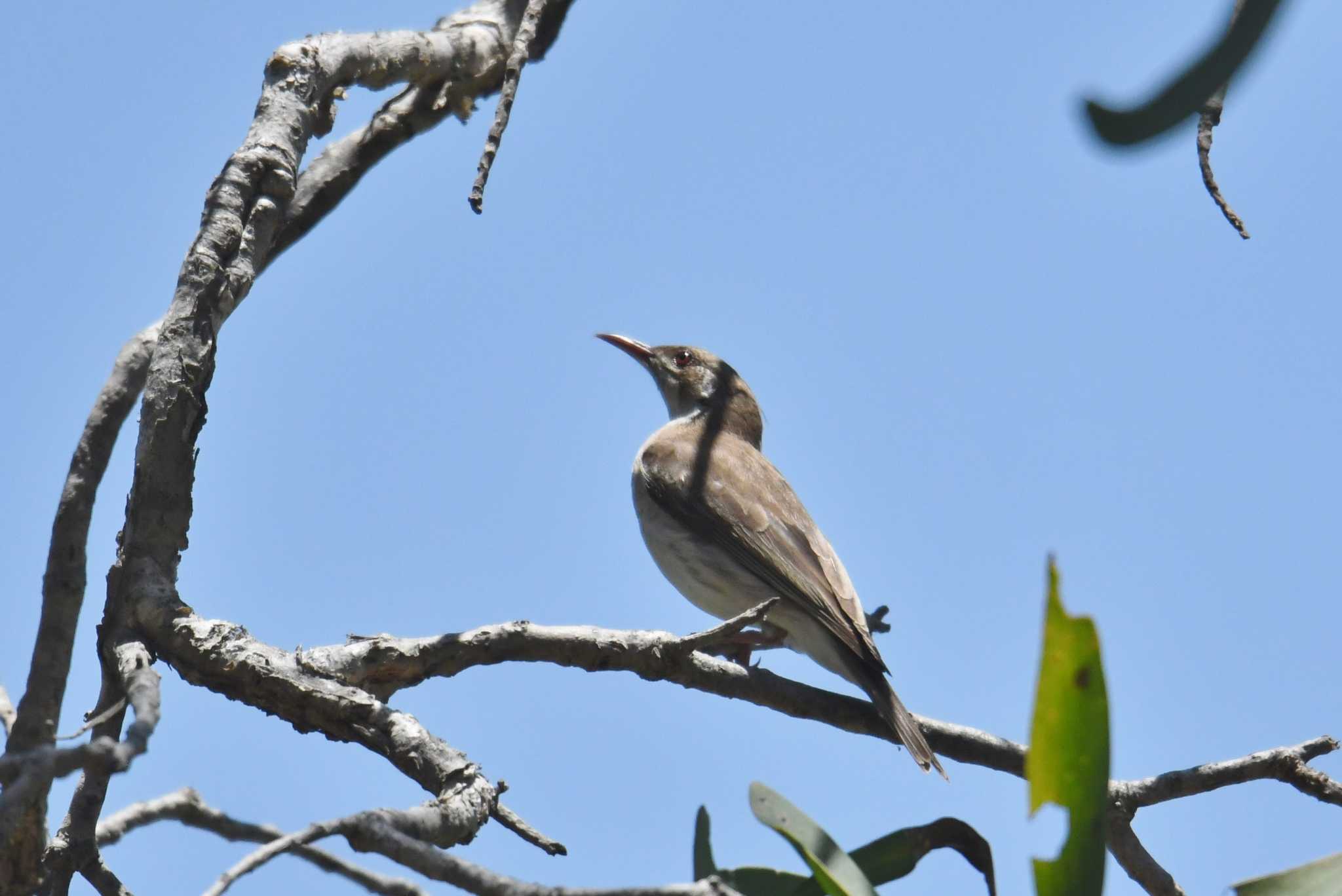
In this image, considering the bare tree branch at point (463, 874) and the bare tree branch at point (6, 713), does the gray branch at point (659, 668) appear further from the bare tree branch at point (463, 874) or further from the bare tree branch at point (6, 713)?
the bare tree branch at point (463, 874)

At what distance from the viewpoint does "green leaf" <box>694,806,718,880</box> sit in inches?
104

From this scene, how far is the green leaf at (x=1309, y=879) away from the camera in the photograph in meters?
2.16

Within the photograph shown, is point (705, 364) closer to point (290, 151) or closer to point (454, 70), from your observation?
point (454, 70)

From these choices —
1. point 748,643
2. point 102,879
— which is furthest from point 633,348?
point 102,879

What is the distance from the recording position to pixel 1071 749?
6.33ft

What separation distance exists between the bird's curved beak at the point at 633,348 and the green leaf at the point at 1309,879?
276 inches

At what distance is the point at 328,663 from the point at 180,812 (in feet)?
3.75

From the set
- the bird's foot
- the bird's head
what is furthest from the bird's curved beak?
the bird's foot

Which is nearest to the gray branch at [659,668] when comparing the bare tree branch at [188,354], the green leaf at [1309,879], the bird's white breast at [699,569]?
the bare tree branch at [188,354]

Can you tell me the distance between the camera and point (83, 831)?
3201 millimetres

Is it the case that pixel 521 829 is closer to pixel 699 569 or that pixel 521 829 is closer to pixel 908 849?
pixel 908 849

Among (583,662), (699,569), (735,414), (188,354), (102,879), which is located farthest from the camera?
(735,414)

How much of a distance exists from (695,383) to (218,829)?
22.0 feet

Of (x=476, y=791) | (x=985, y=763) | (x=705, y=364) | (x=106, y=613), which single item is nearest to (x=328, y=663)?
(x=106, y=613)
